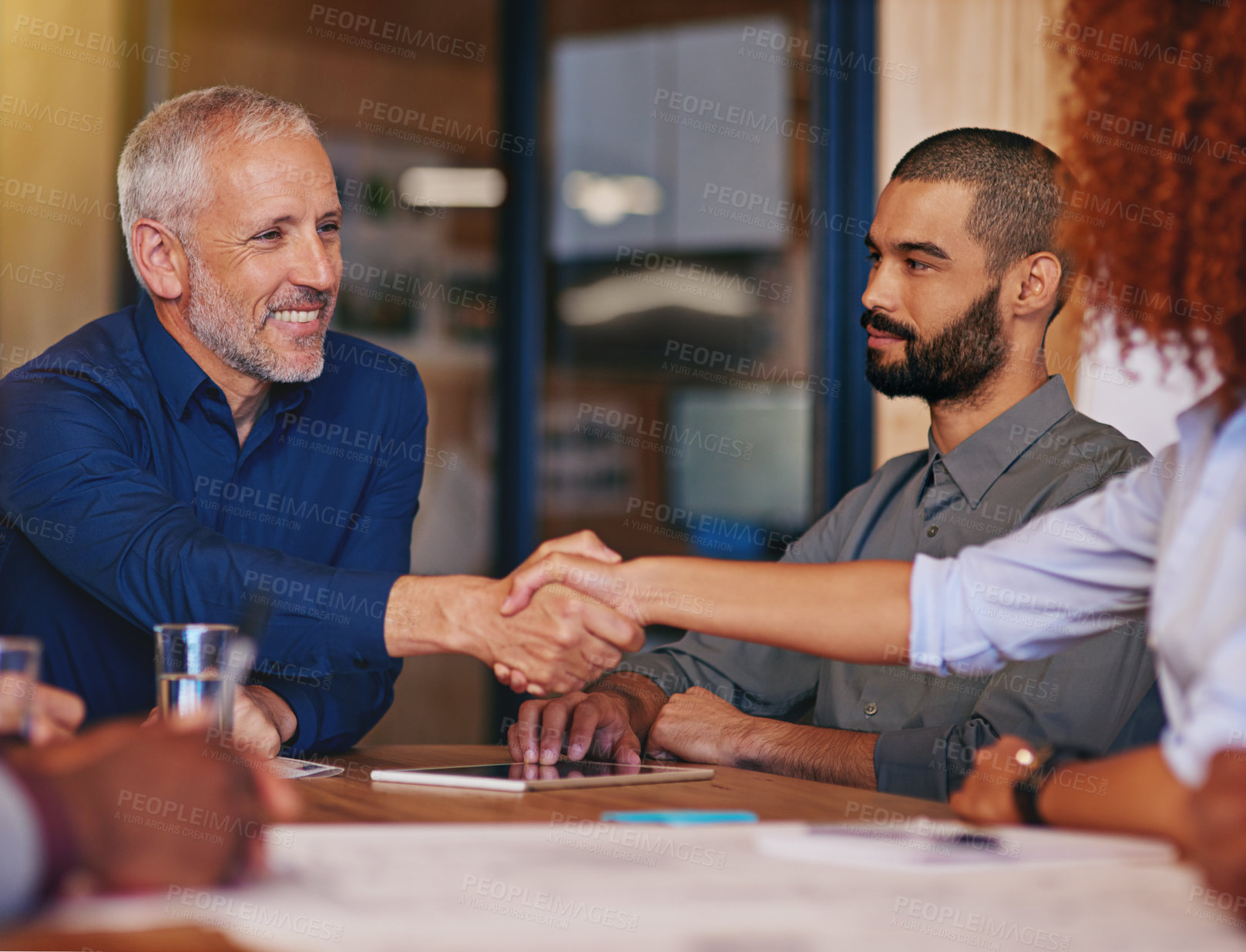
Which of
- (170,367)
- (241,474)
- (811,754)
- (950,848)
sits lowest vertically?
(811,754)

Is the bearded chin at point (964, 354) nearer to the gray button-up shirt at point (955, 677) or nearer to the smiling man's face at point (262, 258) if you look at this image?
the gray button-up shirt at point (955, 677)

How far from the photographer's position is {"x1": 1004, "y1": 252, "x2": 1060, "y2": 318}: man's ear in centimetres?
195

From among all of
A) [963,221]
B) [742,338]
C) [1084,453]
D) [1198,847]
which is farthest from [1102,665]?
[742,338]

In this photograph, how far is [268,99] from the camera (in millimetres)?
1991

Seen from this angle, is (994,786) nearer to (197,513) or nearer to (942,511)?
(942,511)

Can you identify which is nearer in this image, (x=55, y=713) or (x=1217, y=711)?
(x=1217, y=711)

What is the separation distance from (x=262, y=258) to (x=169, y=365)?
0.22 metres

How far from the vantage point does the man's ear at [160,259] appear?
1969mm

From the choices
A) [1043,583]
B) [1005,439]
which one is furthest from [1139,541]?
[1005,439]

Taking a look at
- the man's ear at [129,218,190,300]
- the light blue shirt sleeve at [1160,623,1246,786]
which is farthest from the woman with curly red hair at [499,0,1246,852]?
the man's ear at [129,218,190,300]

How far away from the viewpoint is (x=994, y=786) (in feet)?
3.49

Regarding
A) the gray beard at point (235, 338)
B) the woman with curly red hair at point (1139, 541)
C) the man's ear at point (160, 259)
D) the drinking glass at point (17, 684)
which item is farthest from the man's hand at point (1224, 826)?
the man's ear at point (160, 259)

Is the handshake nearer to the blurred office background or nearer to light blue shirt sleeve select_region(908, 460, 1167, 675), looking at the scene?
light blue shirt sleeve select_region(908, 460, 1167, 675)

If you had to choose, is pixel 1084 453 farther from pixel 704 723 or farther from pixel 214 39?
pixel 214 39
